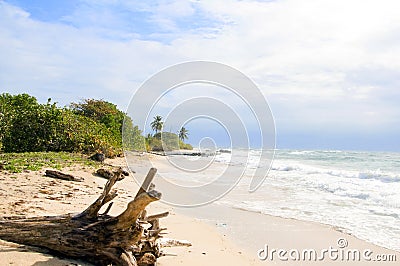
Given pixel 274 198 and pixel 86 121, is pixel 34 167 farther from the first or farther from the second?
pixel 86 121

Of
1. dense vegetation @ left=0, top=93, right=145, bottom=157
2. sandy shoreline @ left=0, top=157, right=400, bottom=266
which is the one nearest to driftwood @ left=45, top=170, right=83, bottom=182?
sandy shoreline @ left=0, top=157, right=400, bottom=266

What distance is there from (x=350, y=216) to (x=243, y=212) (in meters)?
2.89

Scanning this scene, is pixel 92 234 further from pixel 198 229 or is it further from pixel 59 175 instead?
pixel 59 175

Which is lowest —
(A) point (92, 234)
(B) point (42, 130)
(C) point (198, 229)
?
(C) point (198, 229)

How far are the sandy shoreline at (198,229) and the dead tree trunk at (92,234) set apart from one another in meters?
0.13

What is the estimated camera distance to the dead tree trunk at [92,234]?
161 inches

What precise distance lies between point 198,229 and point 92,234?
3.96 m

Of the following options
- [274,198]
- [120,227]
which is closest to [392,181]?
[274,198]

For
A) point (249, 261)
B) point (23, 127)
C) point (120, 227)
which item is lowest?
point (249, 261)

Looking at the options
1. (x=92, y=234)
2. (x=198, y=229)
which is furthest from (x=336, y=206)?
(x=92, y=234)

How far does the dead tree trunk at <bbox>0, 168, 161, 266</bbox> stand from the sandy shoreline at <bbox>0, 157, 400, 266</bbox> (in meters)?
0.13

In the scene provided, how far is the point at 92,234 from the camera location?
4.14 meters

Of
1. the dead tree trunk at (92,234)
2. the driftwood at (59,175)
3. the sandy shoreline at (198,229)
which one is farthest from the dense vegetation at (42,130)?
the dead tree trunk at (92,234)

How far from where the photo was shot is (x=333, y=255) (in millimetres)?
6523
